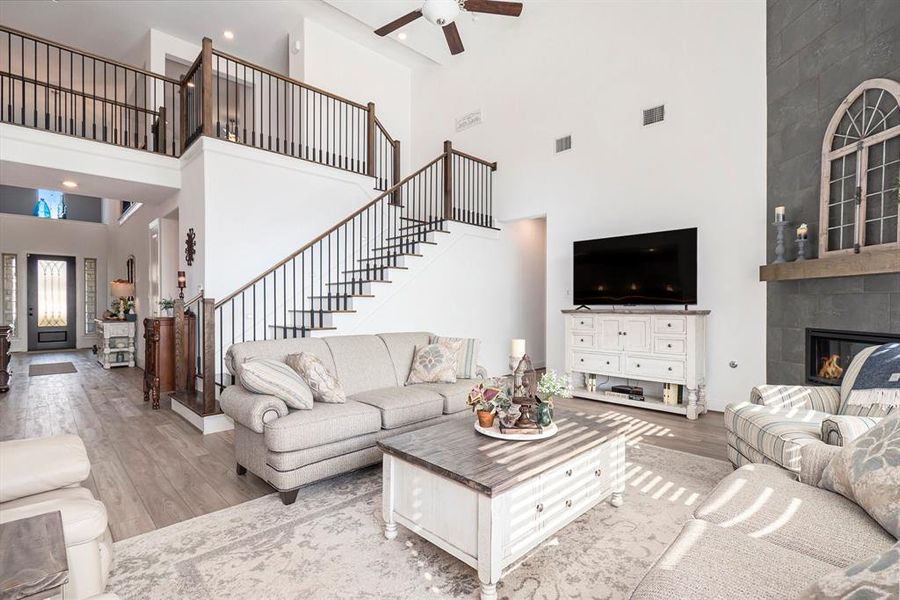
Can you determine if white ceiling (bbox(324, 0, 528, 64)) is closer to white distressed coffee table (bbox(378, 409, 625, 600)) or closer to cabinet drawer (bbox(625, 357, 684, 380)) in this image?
cabinet drawer (bbox(625, 357, 684, 380))

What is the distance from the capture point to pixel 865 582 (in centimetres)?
76

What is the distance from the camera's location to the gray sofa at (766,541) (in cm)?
117

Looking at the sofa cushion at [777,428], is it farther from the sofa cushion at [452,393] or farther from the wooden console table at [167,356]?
the wooden console table at [167,356]

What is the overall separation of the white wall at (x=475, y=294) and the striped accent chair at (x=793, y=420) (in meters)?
3.69

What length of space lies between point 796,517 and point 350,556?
1818 millimetres

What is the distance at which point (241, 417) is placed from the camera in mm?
2775

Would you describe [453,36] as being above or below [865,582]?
above

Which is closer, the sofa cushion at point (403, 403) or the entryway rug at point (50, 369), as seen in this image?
the sofa cushion at point (403, 403)

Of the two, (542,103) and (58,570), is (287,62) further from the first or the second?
(58,570)

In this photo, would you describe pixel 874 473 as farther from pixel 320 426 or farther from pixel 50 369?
pixel 50 369

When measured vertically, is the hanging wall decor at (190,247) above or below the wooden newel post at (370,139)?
below

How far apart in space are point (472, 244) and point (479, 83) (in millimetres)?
2860

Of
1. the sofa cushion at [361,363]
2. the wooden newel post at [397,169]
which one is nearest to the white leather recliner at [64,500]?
the sofa cushion at [361,363]

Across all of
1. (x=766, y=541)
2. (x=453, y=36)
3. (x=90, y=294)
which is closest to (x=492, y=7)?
(x=453, y=36)
